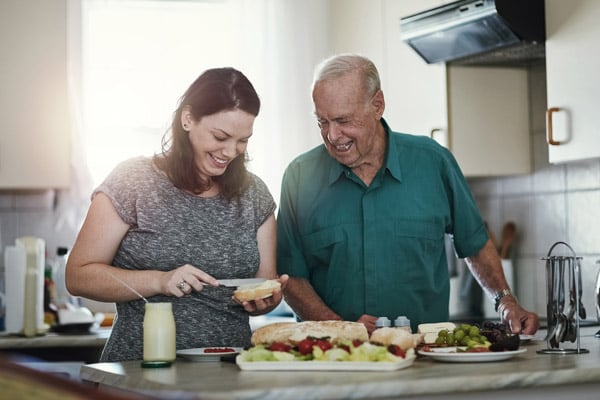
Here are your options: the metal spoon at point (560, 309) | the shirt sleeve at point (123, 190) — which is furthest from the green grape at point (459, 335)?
the shirt sleeve at point (123, 190)

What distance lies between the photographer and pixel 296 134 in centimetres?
489

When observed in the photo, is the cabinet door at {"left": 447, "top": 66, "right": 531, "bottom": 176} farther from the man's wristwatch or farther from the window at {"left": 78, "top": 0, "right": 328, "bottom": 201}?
the man's wristwatch

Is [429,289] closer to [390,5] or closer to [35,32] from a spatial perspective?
[390,5]

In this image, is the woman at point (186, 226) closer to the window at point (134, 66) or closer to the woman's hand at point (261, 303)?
the woman's hand at point (261, 303)

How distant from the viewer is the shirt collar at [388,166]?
2.83 metres

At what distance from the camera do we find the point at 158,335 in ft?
7.30

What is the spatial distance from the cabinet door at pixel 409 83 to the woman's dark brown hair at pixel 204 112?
1.64 metres

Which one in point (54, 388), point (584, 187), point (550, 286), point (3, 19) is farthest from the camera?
point (3, 19)

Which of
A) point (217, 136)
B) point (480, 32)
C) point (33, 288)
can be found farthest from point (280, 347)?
point (33, 288)

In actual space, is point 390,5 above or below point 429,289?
above

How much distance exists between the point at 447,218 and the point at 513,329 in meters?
0.40

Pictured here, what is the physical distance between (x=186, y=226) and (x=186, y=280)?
257 mm

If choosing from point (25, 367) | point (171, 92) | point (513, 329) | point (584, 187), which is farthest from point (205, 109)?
point (171, 92)

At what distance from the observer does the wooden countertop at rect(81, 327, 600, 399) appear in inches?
72.7
